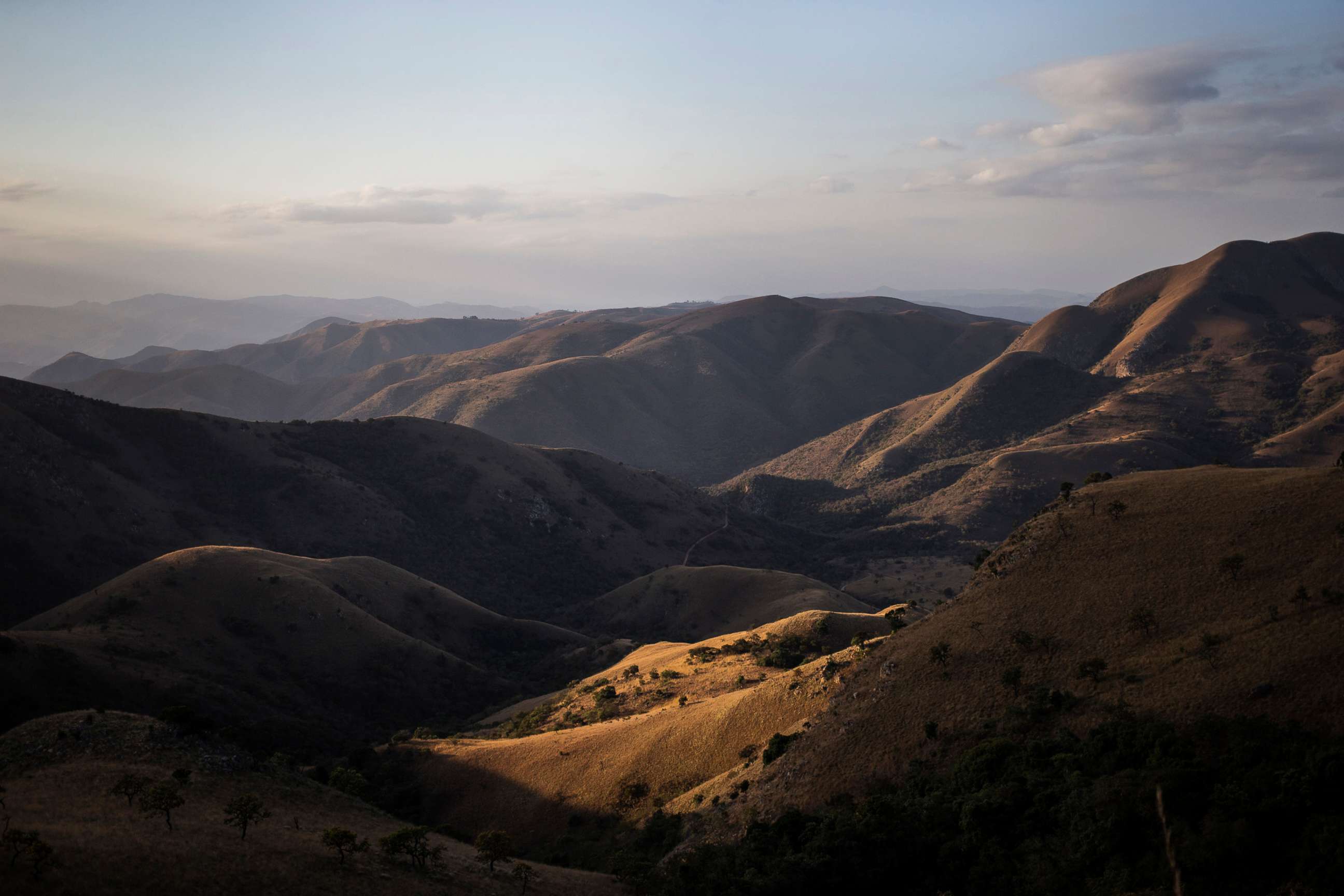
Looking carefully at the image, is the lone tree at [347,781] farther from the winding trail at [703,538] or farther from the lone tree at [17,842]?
the winding trail at [703,538]

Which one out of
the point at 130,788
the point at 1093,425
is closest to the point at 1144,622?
the point at 130,788

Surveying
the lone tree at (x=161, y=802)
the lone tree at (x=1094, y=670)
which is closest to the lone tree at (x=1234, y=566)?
the lone tree at (x=1094, y=670)

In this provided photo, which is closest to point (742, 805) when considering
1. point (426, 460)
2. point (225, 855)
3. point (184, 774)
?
point (225, 855)

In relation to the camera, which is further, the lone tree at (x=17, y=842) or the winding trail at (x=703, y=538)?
the winding trail at (x=703, y=538)

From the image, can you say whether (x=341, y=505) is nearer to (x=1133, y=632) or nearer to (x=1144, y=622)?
(x=1133, y=632)

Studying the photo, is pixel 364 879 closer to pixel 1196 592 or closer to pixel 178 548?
pixel 1196 592

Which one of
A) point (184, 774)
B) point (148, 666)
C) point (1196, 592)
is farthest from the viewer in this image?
point (148, 666)

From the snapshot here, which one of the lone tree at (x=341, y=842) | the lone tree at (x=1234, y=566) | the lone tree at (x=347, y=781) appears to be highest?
the lone tree at (x=1234, y=566)
